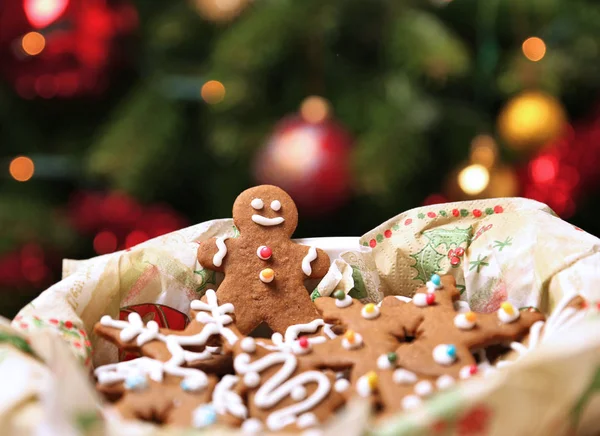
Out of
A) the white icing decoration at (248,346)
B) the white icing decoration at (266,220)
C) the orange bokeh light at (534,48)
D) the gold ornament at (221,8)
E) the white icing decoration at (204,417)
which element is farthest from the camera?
the orange bokeh light at (534,48)

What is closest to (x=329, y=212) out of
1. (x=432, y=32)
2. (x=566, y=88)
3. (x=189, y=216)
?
(x=189, y=216)

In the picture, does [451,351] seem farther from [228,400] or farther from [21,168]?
[21,168]

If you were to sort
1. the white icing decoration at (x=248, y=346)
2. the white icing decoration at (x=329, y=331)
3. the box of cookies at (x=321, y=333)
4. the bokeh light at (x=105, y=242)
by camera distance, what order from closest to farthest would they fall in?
the box of cookies at (x=321, y=333), the white icing decoration at (x=248, y=346), the white icing decoration at (x=329, y=331), the bokeh light at (x=105, y=242)

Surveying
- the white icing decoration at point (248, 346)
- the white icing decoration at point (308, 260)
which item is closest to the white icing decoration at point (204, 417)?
the white icing decoration at point (248, 346)

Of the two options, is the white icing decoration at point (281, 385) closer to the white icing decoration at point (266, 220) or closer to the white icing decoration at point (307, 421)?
the white icing decoration at point (307, 421)

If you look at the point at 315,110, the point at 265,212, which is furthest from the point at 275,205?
the point at 315,110

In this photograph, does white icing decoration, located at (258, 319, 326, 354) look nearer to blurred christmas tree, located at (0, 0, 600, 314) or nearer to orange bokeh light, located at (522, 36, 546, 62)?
blurred christmas tree, located at (0, 0, 600, 314)

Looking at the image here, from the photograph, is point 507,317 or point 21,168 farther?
point 21,168
